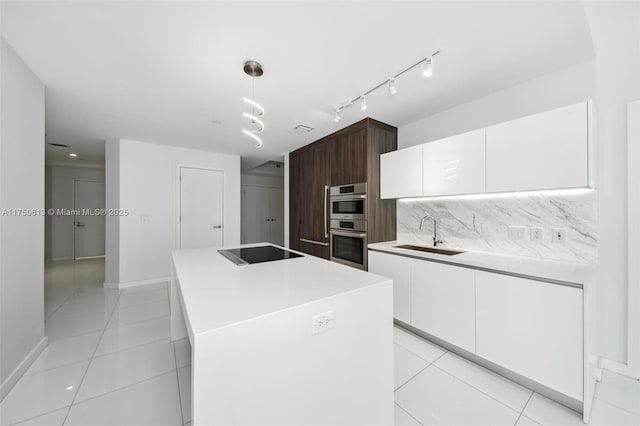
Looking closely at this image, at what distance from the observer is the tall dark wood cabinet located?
2891 mm

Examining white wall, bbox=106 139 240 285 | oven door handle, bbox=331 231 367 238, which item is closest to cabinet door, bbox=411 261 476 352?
oven door handle, bbox=331 231 367 238

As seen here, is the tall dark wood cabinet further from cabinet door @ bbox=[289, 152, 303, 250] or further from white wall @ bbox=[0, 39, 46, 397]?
white wall @ bbox=[0, 39, 46, 397]

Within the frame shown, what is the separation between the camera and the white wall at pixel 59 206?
581 centimetres

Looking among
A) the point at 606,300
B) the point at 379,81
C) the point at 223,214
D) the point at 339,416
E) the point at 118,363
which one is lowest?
the point at 118,363

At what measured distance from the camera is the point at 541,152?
68.2 inches

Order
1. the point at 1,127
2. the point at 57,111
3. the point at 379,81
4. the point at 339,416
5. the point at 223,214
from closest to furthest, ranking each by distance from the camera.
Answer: the point at 339,416 → the point at 1,127 → the point at 379,81 → the point at 57,111 → the point at 223,214

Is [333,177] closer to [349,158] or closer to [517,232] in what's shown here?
[349,158]

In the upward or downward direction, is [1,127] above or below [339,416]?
above

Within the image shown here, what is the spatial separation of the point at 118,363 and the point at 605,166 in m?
4.11

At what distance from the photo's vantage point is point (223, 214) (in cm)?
477

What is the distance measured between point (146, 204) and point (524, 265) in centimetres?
502

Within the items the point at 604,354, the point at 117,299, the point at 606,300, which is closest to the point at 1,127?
the point at 117,299

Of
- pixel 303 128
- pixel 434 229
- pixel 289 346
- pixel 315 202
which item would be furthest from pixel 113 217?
pixel 434 229

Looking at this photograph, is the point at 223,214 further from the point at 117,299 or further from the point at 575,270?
the point at 575,270
